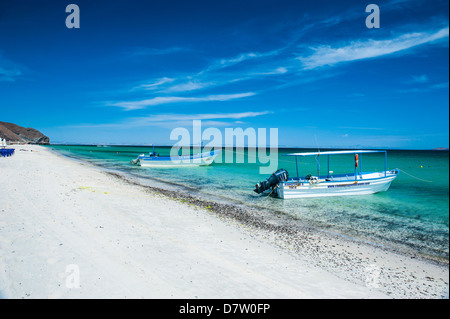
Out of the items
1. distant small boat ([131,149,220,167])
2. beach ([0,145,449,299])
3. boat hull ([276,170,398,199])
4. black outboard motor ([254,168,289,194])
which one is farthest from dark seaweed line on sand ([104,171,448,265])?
distant small boat ([131,149,220,167])

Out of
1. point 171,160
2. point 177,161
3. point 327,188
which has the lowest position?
point 327,188

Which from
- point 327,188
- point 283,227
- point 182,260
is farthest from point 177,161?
point 182,260

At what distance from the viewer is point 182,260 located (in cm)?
664

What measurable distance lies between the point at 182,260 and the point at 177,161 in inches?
1524

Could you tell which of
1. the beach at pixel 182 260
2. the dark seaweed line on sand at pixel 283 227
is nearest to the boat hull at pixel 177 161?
the dark seaweed line on sand at pixel 283 227

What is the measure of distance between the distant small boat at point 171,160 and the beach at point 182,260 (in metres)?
31.9

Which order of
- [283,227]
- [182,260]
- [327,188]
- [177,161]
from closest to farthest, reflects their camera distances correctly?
1. [182,260]
2. [283,227]
3. [327,188]
4. [177,161]

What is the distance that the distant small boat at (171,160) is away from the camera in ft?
142

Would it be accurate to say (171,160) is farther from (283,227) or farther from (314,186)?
(283,227)

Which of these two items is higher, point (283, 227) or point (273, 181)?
point (273, 181)

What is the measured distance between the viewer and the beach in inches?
209

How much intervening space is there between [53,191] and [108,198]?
2988mm
